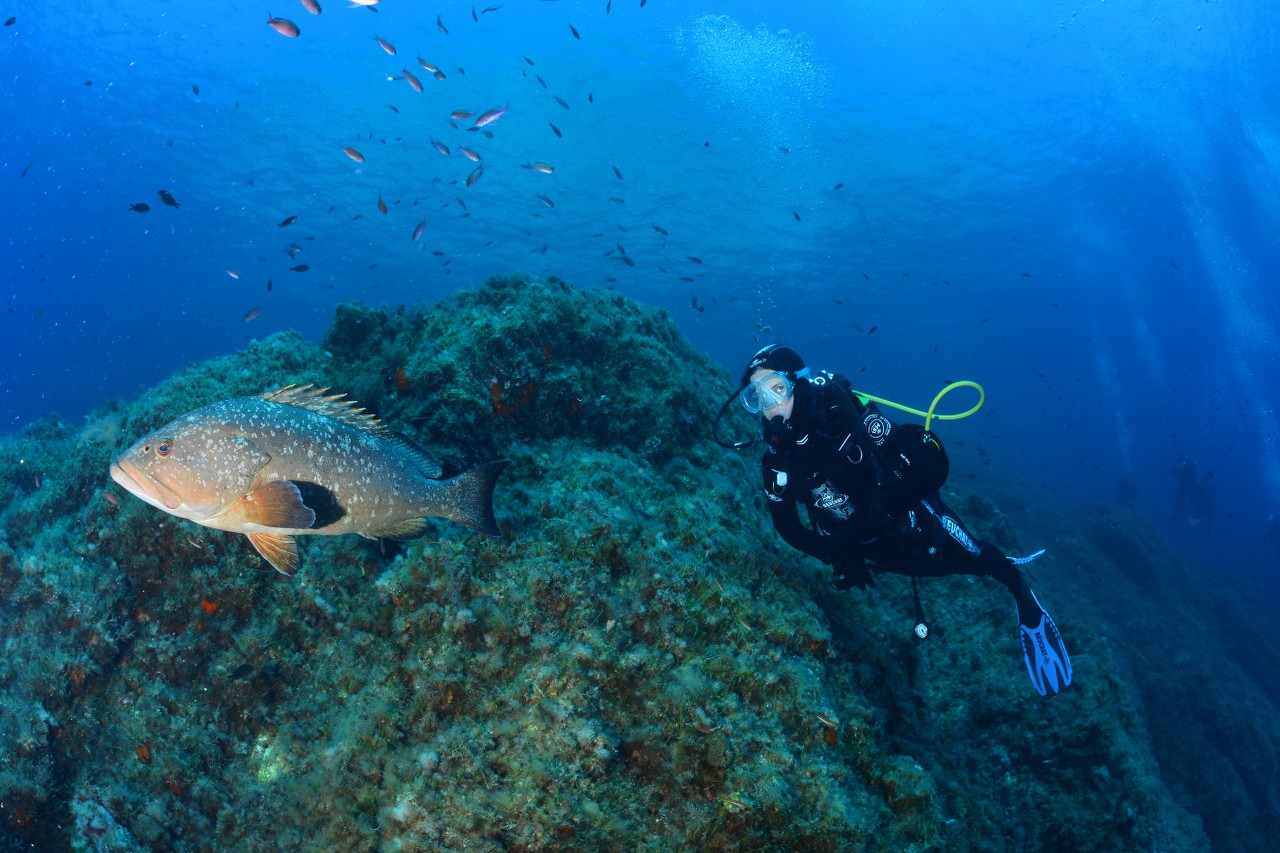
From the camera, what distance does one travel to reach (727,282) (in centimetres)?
5191

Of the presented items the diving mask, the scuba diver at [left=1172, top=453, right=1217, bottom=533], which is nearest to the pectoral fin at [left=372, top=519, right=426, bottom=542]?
the diving mask

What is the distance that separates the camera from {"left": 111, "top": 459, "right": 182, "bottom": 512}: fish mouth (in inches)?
89.4

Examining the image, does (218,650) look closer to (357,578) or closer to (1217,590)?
(357,578)

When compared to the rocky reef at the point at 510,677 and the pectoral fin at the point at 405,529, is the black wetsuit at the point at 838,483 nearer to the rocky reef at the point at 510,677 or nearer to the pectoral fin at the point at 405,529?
the rocky reef at the point at 510,677

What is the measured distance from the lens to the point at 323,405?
301 cm

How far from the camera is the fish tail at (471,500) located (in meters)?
2.96

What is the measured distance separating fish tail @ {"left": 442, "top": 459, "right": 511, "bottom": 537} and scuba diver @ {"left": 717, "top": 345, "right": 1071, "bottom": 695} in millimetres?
2000

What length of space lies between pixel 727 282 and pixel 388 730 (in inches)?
2061

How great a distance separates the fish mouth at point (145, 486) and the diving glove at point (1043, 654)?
5924mm

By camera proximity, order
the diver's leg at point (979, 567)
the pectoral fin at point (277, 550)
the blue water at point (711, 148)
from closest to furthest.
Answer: the pectoral fin at point (277, 550) < the diver's leg at point (979, 567) < the blue water at point (711, 148)

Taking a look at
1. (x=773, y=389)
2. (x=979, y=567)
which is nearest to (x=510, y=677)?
(x=773, y=389)

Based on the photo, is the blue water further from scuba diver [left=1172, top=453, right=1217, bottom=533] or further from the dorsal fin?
the dorsal fin

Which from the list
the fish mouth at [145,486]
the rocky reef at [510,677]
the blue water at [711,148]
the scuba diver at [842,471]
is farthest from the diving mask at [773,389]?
the blue water at [711,148]

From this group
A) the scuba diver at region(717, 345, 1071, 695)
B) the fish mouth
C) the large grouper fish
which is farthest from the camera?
the scuba diver at region(717, 345, 1071, 695)
